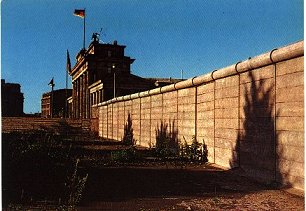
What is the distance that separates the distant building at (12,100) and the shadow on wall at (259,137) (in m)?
51.5

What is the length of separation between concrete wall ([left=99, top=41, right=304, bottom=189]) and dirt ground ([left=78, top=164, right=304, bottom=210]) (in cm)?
50

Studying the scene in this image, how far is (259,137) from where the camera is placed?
723cm

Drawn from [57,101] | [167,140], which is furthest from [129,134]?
[57,101]

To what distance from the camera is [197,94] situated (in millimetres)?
10680

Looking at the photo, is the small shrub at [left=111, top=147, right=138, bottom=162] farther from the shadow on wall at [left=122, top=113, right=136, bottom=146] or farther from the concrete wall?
the shadow on wall at [left=122, top=113, right=136, bottom=146]

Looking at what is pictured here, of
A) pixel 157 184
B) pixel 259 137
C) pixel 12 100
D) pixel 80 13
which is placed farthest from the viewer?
pixel 12 100

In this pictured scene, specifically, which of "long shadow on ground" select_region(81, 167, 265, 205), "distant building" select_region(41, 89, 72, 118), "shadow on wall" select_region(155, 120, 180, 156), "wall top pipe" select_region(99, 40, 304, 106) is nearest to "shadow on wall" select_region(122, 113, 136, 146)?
"shadow on wall" select_region(155, 120, 180, 156)

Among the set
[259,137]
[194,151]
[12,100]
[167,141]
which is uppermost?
[12,100]

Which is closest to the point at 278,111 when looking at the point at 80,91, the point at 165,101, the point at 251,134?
the point at 251,134

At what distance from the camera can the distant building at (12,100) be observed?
5462cm

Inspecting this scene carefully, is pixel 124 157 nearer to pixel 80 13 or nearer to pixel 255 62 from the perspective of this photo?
pixel 255 62

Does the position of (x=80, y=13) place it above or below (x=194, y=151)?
above

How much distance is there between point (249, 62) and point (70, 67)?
55.3 m

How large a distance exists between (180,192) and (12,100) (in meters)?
55.3
